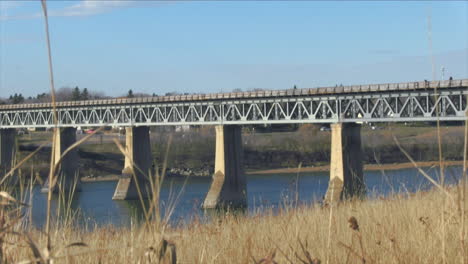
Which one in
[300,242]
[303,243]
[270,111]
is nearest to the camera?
[300,242]

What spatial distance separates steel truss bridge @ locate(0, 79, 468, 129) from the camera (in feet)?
138

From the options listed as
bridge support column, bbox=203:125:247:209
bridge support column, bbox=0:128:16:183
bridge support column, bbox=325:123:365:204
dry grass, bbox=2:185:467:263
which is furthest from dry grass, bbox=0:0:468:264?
bridge support column, bbox=0:128:16:183

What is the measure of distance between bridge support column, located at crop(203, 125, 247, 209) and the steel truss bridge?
1.43 metres

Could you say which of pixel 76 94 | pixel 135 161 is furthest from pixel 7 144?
pixel 76 94

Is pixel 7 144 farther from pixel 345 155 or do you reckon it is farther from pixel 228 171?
pixel 345 155

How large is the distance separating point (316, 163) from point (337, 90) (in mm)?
36545

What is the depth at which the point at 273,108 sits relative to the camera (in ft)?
180

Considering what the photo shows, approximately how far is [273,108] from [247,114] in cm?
277

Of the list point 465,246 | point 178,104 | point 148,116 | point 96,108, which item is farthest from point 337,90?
point 465,246

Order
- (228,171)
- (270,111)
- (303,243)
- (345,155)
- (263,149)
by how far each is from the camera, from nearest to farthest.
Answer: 1. (303,243)
2. (345,155)
3. (270,111)
4. (228,171)
5. (263,149)

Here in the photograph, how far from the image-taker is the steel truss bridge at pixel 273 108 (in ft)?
138

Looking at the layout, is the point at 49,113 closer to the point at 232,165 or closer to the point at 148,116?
the point at 148,116

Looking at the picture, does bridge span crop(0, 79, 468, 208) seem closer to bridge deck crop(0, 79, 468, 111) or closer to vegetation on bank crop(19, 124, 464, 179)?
bridge deck crop(0, 79, 468, 111)

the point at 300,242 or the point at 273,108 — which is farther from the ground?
the point at 273,108
